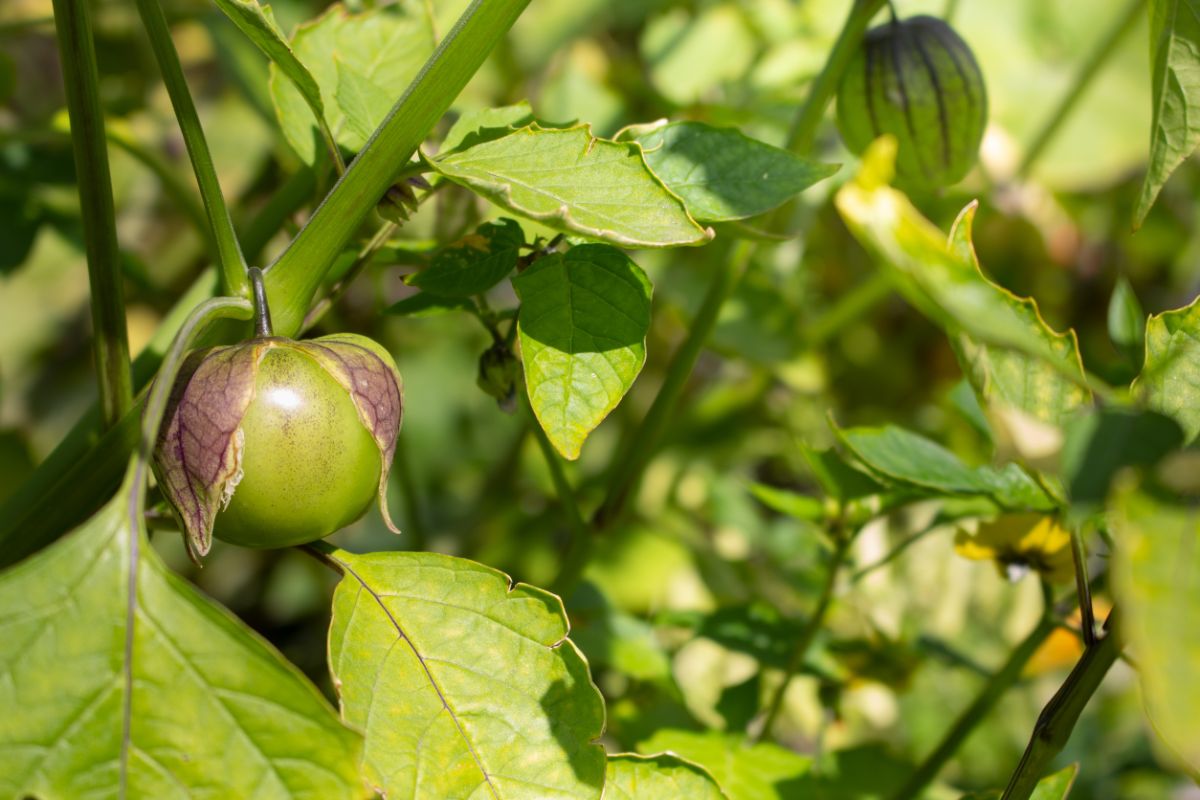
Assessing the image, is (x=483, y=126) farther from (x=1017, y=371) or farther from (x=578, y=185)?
(x=1017, y=371)

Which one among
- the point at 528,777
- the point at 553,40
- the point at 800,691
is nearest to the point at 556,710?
the point at 528,777

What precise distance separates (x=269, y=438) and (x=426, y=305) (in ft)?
0.54

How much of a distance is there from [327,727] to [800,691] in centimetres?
92

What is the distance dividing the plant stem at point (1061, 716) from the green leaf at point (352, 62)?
48 cm

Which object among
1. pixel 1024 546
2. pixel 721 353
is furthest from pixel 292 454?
pixel 721 353

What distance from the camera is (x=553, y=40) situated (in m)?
1.55

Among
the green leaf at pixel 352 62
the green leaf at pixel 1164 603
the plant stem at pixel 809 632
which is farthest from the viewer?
the plant stem at pixel 809 632

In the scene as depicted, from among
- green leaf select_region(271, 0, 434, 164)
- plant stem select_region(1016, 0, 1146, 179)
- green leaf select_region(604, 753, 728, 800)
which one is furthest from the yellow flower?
plant stem select_region(1016, 0, 1146, 179)

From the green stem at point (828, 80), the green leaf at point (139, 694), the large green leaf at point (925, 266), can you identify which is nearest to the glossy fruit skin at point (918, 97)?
the green stem at point (828, 80)

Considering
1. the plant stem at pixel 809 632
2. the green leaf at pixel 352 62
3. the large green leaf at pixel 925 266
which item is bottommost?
the plant stem at pixel 809 632

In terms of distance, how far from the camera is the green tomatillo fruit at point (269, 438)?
0.51 meters

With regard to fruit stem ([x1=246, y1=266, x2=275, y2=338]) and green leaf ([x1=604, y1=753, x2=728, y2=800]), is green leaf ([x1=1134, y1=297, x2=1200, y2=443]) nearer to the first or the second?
green leaf ([x1=604, y1=753, x2=728, y2=800])

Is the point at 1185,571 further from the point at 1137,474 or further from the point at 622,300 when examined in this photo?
the point at 622,300

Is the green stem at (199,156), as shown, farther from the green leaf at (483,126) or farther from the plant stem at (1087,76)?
the plant stem at (1087,76)
